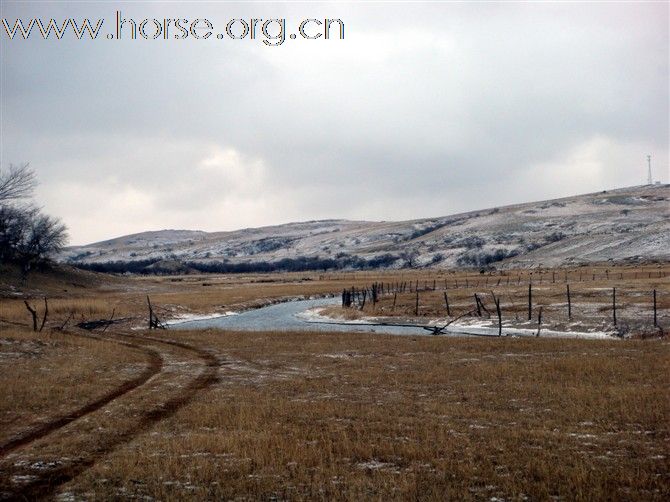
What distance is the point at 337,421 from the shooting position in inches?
688

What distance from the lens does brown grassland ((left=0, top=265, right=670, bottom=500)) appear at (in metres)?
12.0

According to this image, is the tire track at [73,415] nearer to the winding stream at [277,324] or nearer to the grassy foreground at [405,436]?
the grassy foreground at [405,436]

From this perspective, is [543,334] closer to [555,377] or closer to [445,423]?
[555,377]

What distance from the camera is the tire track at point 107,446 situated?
462 inches

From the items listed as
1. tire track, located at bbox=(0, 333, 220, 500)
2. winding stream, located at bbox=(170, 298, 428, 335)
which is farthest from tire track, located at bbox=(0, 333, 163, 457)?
winding stream, located at bbox=(170, 298, 428, 335)

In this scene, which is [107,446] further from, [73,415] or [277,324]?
[277,324]

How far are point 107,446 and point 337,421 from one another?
6.13m

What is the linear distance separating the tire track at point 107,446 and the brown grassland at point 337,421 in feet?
0.23

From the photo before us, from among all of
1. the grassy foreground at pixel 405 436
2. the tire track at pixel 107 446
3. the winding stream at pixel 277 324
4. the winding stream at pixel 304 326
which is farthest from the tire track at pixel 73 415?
the winding stream at pixel 277 324

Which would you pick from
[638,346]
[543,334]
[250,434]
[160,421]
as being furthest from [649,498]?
[543,334]

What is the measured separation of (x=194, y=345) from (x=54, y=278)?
74042 mm

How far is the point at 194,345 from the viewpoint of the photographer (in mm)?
38188

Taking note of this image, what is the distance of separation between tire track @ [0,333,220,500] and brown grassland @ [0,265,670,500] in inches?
2.7

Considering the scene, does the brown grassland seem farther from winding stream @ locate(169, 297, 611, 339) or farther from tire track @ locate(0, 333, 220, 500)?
winding stream @ locate(169, 297, 611, 339)
